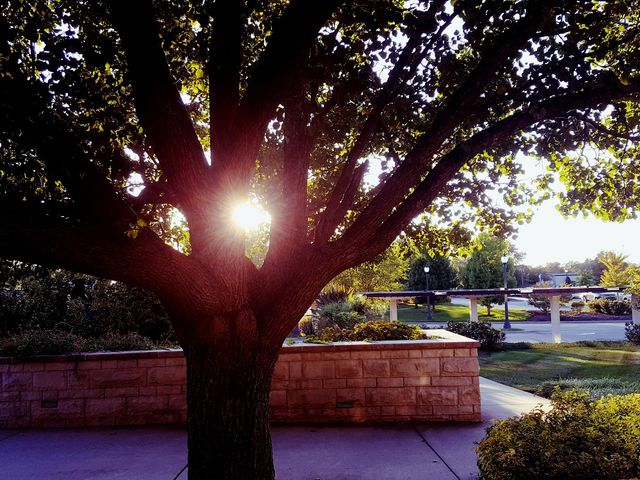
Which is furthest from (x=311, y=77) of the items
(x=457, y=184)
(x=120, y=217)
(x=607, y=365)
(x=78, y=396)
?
(x=607, y=365)

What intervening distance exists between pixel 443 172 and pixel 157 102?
2151mm

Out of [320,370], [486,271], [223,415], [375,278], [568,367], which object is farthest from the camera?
[486,271]

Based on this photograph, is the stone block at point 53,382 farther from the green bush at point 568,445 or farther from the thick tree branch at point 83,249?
the green bush at point 568,445

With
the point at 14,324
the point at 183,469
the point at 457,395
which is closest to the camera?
the point at 183,469

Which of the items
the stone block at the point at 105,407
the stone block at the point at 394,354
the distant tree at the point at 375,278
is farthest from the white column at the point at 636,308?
the stone block at the point at 105,407

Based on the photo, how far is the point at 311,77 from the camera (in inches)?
152

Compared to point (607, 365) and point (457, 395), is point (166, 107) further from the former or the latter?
point (607, 365)

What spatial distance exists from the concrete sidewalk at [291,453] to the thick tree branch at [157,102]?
318 centimetres

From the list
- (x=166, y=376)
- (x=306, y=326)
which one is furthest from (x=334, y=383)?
(x=306, y=326)

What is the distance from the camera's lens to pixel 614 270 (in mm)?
31219

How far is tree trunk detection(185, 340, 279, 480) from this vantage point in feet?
11.1

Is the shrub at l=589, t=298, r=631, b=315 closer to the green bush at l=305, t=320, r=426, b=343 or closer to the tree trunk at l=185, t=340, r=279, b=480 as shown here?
the green bush at l=305, t=320, r=426, b=343

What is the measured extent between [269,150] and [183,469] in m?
3.68

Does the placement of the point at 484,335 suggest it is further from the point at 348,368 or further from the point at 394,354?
the point at 348,368
